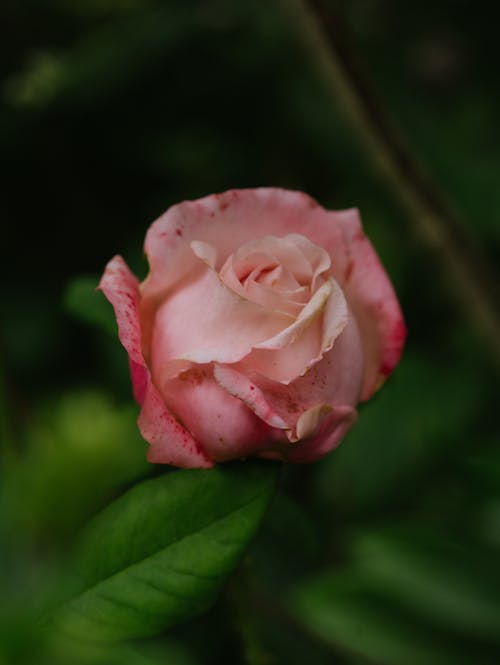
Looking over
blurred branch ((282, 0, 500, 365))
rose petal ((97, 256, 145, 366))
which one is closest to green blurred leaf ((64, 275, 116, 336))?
rose petal ((97, 256, 145, 366))

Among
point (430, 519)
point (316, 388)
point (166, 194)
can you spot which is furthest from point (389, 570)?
point (166, 194)

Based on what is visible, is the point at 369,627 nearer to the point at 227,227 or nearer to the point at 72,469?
the point at 227,227

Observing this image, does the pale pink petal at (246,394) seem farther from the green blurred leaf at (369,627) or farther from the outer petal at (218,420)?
the green blurred leaf at (369,627)

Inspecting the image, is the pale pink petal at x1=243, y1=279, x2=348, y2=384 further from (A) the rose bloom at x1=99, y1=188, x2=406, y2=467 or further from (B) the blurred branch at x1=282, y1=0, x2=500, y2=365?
(B) the blurred branch at x1=282, y1=0, x2=500, y2=365

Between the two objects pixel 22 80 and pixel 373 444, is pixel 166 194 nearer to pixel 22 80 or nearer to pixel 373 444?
pixel 22 80

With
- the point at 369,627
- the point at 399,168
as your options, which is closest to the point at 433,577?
the point at 369,627

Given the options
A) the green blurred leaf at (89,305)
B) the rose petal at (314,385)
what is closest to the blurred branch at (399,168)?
the green blurred leaf at (89,305)
